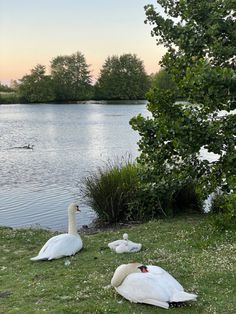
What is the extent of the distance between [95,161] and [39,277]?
2295 centimetres

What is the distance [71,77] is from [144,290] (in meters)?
156

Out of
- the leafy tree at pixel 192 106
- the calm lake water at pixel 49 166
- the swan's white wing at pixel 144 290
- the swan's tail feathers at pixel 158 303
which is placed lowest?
the calm lake water at pixel 49 166

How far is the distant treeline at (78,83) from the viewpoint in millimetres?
147875

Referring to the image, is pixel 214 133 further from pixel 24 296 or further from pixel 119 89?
pixel 119 89

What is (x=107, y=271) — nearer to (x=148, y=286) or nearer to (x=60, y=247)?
(x=60, y=247)

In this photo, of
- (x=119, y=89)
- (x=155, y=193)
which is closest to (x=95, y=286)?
(x=155, y=193)

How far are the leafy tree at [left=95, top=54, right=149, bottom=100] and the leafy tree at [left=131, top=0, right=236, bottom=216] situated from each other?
143482 millimetres

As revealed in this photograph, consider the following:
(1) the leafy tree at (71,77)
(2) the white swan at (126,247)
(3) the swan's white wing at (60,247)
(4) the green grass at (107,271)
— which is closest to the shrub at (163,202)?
(4) the green grass at (107,271)

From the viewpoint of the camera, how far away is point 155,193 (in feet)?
42.1

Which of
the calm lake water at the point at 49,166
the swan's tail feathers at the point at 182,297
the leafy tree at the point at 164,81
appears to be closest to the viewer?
the swan's tail feathers at the point at 182,297

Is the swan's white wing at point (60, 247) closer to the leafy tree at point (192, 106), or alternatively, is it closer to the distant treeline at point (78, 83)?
the leafy tree at point (192, 106)

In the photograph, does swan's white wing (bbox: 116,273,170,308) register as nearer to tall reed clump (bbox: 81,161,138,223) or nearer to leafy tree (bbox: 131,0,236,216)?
leafy tree (bbox: 131,0,236,216)

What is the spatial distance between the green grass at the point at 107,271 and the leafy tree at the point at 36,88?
457 ft

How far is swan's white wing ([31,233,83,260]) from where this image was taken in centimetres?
903
